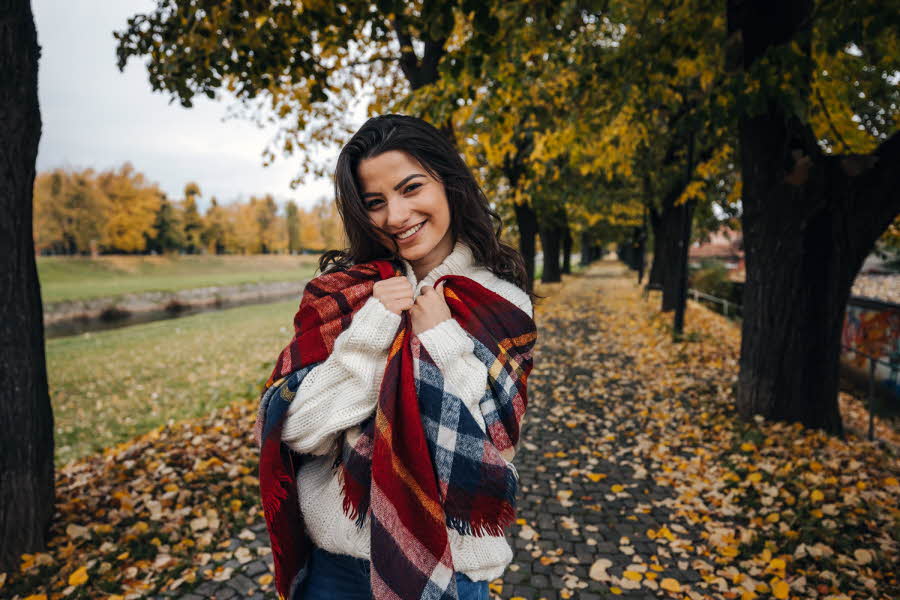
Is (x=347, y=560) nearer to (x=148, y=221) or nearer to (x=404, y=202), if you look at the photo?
(x=404, y=202)

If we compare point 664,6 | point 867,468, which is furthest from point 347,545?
point 664,6

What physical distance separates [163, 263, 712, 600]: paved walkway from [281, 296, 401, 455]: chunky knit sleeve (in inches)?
88.6

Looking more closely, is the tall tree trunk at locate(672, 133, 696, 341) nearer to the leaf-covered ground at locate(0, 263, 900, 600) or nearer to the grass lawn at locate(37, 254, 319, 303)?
the leaf-covered ground at locate(0, 263, 900, 600)

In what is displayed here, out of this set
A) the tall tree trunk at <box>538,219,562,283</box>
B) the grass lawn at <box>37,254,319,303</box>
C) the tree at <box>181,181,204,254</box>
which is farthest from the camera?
the tree at <box>181,181,204,254</box>

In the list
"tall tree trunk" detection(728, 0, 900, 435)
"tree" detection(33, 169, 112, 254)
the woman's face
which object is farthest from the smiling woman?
"tree" detection(33, 169, 112, 254)

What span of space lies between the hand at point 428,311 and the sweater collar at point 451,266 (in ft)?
0.54

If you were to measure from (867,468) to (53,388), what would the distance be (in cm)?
1172

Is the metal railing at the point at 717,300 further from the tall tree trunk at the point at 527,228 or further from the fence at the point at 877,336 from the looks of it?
the tall tree trunk at the point at 527,228

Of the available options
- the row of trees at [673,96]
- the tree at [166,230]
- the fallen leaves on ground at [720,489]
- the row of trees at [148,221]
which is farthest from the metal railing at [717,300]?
the tree at [166,230]

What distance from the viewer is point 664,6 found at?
565 cm

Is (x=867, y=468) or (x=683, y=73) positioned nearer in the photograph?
(x=867, y=468)

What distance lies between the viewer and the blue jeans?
1.45m

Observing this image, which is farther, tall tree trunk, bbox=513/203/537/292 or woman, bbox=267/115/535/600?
tall tree trunk, bbox=513/203/537/292

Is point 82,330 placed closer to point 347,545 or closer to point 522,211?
point 522,211
